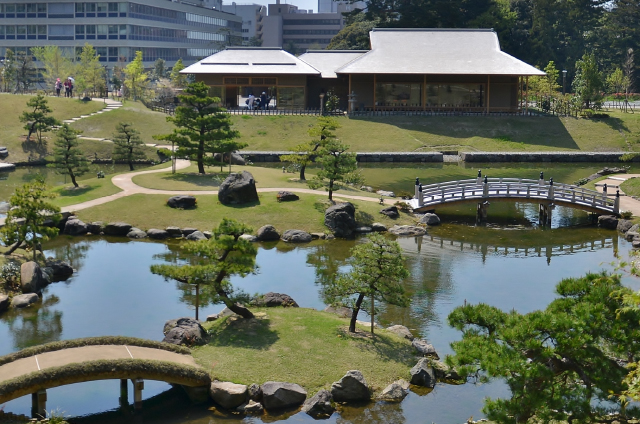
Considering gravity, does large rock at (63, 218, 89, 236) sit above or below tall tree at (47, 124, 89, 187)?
below

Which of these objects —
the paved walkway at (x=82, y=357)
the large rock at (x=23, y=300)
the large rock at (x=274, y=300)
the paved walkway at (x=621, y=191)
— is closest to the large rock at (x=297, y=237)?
the large rock at (x=274, y=300)

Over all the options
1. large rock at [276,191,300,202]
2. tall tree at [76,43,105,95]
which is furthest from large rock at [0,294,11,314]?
tall tree at [76,43,105,95]

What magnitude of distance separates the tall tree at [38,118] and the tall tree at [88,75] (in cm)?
1600

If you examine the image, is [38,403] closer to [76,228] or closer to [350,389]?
[350,389]

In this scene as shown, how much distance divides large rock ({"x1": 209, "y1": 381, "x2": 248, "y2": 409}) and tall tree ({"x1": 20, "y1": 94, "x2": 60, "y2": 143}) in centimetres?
4025

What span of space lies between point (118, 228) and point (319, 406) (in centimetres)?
1969

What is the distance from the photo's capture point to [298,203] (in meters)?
38.6

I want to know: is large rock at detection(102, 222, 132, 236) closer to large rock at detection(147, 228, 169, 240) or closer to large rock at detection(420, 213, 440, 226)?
large rock at detection(147, 228, 169, 240)

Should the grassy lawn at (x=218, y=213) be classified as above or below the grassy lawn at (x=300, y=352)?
above

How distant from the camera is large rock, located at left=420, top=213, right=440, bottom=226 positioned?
38344 millimetres

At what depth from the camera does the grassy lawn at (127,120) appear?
61.4 m

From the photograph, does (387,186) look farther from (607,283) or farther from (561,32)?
(561,32)

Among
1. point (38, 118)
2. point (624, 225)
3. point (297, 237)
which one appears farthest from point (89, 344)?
point (38, 118)

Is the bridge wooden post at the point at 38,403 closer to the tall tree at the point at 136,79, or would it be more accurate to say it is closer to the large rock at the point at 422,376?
the large rock at the point at 422,376
